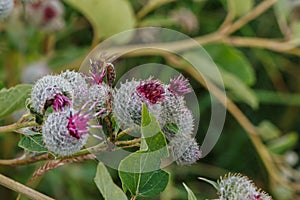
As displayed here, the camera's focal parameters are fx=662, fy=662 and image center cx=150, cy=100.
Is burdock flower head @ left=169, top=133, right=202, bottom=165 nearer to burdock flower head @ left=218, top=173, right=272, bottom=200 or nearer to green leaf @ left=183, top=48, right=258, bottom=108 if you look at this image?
burdock flower head @ left=218, top=173, right=272, bottom=200

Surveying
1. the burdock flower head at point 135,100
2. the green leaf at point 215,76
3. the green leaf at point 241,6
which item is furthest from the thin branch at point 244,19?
the burdock flower head at point 135,100

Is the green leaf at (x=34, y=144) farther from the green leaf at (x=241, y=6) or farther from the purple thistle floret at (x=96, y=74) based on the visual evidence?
the green leaf at (x=241, y=6)

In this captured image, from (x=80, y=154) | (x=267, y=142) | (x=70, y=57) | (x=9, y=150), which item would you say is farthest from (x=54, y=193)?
(x=80, y=154)

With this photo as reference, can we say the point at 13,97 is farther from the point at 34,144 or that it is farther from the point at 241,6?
the point at 241,6

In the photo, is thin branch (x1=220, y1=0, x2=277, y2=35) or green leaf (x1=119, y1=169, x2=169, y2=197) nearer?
green leaf (x1=119, y1=169, x2=169, y2=197)

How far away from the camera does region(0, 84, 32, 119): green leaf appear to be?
1.38m

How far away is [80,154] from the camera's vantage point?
1.24 meters

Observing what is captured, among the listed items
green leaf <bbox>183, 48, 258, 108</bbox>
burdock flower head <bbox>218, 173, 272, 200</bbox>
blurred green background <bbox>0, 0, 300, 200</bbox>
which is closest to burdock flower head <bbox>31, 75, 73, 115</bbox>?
burdock flower head <bbox>218, 173, 272, 200</bbox>

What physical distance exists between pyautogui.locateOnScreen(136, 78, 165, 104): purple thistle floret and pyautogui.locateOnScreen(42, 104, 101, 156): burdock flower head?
10 cm

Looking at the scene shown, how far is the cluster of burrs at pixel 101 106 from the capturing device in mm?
1131

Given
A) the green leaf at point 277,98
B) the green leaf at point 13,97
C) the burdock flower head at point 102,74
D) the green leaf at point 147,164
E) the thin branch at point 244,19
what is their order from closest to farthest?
the green leaf at point 147,164 → the burdock flower head at point 102,74 → the green leaf at point 13,97 → the thin branch at point 244,19 → the green leaf at point 277,98

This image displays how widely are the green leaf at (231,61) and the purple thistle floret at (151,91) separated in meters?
1.40

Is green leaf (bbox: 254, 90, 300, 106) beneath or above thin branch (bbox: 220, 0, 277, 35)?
above

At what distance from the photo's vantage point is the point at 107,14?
7.25ft
